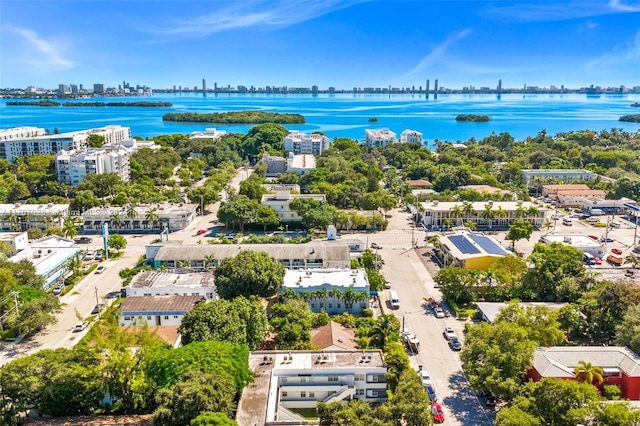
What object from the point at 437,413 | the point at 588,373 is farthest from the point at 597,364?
the point at 437,413

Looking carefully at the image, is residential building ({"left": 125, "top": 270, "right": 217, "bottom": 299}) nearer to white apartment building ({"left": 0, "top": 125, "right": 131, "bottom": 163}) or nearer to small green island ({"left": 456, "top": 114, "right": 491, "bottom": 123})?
white apartment building ({"left": 0, "top": 125, "right": 131, "bottom": 163})

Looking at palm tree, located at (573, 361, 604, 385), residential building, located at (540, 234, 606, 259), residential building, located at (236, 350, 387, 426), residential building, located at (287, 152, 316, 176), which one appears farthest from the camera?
residential building, located at (287, 152, 316, 176)

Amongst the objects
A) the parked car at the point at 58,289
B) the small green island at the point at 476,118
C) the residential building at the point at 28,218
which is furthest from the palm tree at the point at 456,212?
the small green island at the point at 476,118

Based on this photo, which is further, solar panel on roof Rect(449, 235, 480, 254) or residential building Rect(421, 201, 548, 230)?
residential building Rect(421, 201, 548, 230)

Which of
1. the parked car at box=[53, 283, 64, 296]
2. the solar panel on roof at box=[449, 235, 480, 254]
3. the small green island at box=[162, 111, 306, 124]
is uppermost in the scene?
the small green island at box=[162, 111, 306, 124]

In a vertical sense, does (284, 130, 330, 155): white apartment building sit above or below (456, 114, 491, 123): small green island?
below

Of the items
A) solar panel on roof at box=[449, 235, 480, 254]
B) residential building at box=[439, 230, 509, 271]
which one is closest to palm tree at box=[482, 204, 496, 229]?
residential building at box=[439, 230, 509, 271]

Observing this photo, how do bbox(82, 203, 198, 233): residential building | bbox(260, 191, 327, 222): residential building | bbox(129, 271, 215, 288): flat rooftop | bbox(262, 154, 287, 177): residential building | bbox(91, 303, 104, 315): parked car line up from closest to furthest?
bbox(91, 303, 104, 315): parked car
bbox(129, 271, 215, 288): flat rooftop
bbox(82, 203, 198, 233): residential building
bbox(260, 191, 327, 222): residential building
bbox(262, 154, 287, 177): residential building

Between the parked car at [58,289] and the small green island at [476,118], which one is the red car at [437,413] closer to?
the parked car at [58,289]

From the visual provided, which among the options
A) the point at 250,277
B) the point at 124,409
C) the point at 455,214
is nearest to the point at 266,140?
the point at 455,214
